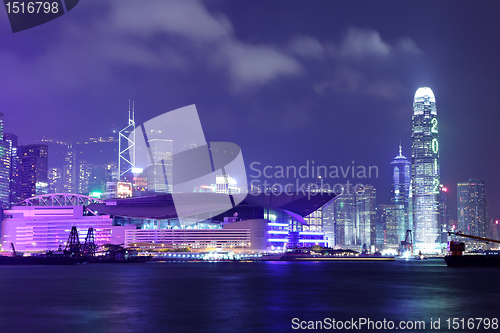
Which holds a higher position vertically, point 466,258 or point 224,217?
point 224,217

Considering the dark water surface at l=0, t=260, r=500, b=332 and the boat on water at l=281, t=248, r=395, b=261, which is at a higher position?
the dark water surface at l=0, t=260, r=500, b=332

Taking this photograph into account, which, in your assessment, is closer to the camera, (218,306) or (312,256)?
(218,306)

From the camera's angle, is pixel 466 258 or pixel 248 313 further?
pixel 466 258

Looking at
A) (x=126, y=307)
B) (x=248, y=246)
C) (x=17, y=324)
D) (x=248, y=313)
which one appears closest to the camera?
(x=17, y=324)

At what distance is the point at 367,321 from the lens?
36562mm

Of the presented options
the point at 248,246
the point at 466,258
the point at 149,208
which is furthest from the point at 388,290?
the point at 149,208

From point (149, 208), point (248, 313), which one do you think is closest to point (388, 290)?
point (248, 313)

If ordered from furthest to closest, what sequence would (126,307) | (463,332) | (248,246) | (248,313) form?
(248,246) → (126,307) → (248,313) → (463,332)

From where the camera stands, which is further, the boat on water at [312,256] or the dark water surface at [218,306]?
the boat on water at [312,256]

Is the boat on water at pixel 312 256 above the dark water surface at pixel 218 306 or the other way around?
the other way around

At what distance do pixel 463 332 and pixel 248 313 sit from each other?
15509mm

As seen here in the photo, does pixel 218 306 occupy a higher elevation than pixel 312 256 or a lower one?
higher

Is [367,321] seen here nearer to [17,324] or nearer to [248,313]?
[248,313]

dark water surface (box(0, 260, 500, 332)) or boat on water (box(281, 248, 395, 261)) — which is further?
boat on water (box(281, 248, 395, 261))
